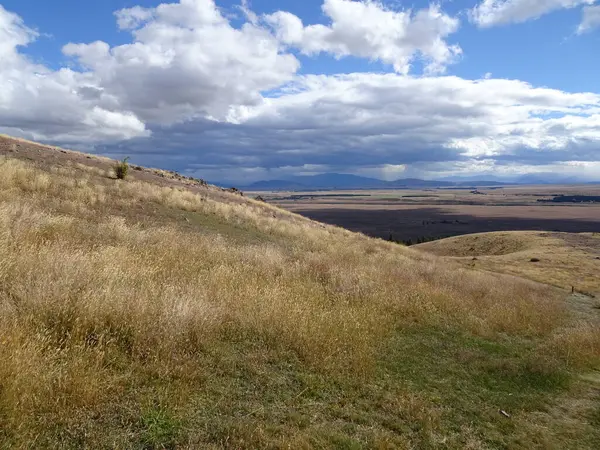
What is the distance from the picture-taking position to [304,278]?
11039mm

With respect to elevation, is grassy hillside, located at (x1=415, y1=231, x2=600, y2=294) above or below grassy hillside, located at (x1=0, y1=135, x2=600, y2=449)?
below

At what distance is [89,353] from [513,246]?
5295 cm

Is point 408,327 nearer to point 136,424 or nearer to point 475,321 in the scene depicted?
point 475,321

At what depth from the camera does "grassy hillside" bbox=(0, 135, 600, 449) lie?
4359 mm

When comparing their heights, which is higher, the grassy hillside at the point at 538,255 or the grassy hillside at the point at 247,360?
the grassy hillside at the point at 247,360

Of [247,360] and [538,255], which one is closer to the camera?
[247,360]

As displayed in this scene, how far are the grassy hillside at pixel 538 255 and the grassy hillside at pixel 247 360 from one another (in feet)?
66.1

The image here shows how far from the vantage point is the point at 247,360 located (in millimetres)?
6035

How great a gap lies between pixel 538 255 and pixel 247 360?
40.2 metres

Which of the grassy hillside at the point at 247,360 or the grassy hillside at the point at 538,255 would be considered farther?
the grassy hillside at the point at 538,255

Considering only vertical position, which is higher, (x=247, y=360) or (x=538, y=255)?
(x=247, y=360)

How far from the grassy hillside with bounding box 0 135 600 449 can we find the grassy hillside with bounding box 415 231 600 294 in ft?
66.1

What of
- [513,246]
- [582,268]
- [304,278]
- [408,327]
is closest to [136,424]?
[408,327]

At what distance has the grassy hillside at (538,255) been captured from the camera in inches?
1152
